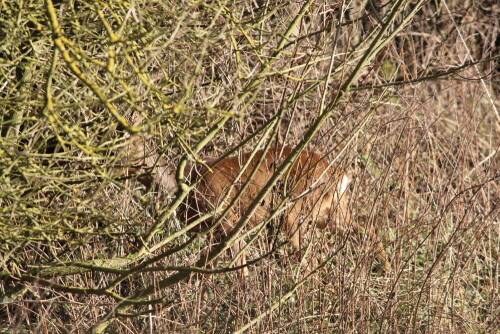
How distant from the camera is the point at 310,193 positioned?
8.98ft

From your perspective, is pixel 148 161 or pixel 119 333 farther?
pixel 148 161

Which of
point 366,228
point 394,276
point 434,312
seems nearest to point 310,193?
point 366,228

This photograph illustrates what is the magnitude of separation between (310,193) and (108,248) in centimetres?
150

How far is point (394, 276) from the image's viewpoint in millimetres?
2992

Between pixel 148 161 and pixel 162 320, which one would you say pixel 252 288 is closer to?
pixel 162 320

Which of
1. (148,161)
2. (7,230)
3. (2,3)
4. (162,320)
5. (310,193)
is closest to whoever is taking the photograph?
(2,3)

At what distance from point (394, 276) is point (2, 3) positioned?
1926 millimetres

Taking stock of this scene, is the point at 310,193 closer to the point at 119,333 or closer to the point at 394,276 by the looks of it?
the point at 394,276

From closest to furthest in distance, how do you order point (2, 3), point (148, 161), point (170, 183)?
point (2, 3), point (148, 161), point (170, 183)

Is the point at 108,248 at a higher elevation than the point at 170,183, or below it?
below

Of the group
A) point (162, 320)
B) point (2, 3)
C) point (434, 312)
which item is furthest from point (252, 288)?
point (2, 3)

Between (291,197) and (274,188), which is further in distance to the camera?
(274,188)

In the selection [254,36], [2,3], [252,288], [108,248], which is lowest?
[108,248]

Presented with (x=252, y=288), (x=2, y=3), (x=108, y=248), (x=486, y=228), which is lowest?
(x=108, y=248)
